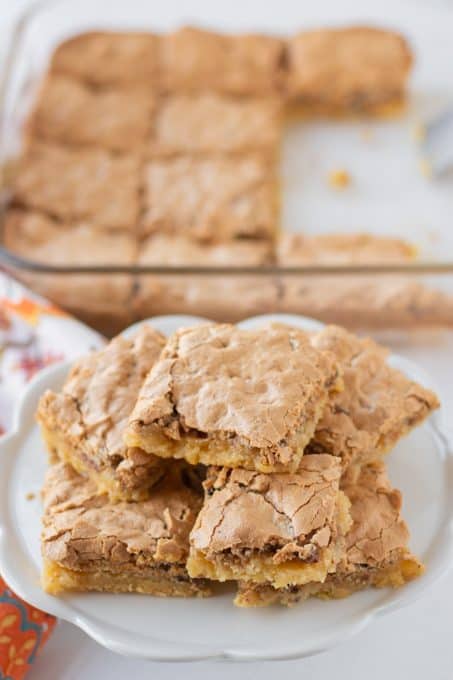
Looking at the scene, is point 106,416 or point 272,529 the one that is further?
Result: point 106,416

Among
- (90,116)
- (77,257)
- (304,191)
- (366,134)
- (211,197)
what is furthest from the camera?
(366,134)

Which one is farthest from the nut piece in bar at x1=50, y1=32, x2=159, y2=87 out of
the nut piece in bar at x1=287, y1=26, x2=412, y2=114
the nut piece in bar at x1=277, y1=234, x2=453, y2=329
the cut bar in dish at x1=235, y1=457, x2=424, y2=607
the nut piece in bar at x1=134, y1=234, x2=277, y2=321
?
the cut bar in dish at x1=235, y1=457, x2=424, y2=607

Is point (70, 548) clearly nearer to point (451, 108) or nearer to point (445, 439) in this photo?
point (445, 439)

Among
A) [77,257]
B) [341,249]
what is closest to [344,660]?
[341,249]

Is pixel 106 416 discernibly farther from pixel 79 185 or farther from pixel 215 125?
pixel 215 125

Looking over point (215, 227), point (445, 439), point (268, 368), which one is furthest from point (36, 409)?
point (215, 227)
